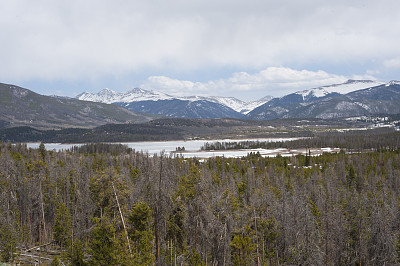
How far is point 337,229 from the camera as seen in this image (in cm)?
4116

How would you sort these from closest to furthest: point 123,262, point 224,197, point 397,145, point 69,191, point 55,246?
point 123,262
point 224,197
point 55,246
point 69,191
point 397,145

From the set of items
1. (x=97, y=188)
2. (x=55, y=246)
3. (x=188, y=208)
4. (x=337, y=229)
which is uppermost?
(x=97, y=188)

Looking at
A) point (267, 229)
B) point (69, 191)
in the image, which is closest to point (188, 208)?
point (267, 229)

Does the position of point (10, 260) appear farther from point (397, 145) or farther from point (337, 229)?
point (397, 145)

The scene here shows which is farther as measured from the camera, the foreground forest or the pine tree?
the foreground forest

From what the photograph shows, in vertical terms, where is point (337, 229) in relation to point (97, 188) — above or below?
below

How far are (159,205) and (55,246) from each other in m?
35.9

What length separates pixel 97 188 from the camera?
28.0 m

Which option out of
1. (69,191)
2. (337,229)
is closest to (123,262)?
(337,229)

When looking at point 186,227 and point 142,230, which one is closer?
point 142,230

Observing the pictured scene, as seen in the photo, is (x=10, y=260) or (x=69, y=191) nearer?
(x=10, y=260)

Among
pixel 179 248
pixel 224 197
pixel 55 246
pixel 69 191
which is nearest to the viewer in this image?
pixel 224 197

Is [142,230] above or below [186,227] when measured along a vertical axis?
above

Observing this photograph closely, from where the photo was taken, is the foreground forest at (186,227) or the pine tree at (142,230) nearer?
the pine tree at (142,230)
